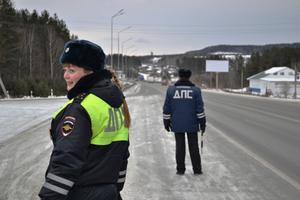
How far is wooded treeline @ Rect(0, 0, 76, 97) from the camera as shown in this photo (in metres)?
49.5

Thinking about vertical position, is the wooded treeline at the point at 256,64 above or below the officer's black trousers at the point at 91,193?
above

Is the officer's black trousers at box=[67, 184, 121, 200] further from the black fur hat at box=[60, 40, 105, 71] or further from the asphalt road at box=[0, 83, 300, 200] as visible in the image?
the asphalt road at box=[0, 83, 300, 200]

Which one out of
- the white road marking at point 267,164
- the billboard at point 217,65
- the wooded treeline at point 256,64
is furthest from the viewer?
the wooded treeline at point 256,64

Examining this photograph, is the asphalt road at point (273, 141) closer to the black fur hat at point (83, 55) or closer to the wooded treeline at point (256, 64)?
the black fur hat at point (83, 55)

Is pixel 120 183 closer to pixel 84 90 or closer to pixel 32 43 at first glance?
pixel 84 90

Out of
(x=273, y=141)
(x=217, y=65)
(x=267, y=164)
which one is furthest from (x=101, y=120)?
(x=217, y=65)

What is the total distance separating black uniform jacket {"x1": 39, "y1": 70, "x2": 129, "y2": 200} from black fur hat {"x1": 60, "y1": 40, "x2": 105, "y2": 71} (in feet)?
0.23

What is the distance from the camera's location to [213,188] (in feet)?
23.9

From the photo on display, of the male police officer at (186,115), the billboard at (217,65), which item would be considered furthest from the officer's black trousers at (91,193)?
the billboard at (217,65)

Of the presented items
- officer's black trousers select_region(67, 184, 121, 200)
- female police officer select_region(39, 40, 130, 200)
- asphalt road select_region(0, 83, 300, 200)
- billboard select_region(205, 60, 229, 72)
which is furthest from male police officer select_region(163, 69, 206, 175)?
billboard select_region(205, 60, 229, 72)

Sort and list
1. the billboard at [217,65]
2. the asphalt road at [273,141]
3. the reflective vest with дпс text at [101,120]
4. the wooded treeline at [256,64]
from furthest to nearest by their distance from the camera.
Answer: the wooded treeline at [256,64] < the billboard at [217,65] < the asphalt road at [273,141] < the reflective vest with дпс text at [101,120]

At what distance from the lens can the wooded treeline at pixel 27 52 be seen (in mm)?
49500

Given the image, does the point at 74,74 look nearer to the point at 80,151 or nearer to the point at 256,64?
the point at 80,151

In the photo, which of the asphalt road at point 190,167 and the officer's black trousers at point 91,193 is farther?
the asphalt road at point 190,167
